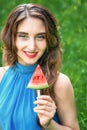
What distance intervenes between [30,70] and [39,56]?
21cm

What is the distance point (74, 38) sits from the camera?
27.2ft

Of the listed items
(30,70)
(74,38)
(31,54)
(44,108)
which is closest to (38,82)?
(44,108)

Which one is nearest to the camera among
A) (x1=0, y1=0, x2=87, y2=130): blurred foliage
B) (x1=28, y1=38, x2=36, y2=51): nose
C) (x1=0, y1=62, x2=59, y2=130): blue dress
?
(x1=28, y1=38, x2=36, y2=51): nose

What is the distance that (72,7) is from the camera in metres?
9.34

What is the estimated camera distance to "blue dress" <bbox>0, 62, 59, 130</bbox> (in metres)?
4.29

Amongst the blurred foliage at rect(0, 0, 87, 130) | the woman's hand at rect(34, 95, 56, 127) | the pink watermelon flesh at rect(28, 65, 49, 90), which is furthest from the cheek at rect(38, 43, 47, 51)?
the blurred foliage at rect(0, 0, 87, 130)

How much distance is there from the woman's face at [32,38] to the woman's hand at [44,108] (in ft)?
1.57

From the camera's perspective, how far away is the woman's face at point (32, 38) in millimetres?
4164

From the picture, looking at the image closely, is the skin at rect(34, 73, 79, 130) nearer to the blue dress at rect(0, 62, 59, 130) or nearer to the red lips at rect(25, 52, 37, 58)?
the blue dress at rect(0, 62, 59, 130)

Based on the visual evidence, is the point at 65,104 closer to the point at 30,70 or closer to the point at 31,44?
the point at 30,70

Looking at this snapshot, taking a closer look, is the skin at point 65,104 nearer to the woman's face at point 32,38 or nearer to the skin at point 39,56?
the skin at point 39,56

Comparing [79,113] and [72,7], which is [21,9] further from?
[72,7]

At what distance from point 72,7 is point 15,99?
513cm

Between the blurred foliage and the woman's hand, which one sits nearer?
the woman's hand
